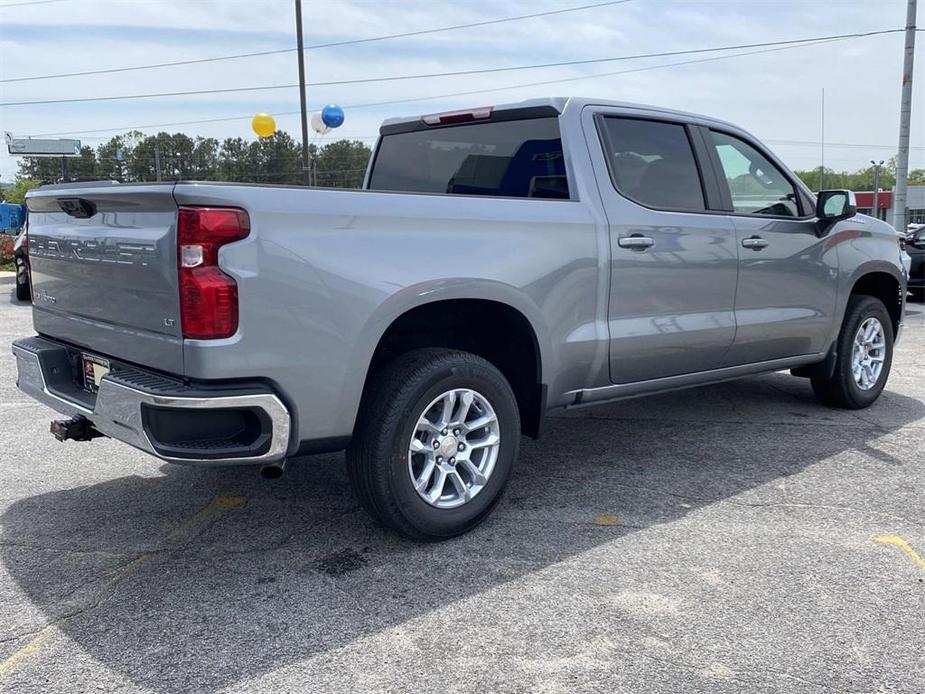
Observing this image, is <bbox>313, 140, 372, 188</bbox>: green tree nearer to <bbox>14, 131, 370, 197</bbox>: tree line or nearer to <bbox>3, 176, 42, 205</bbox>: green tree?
<bbox>14, 131, 370, 197</bbox>: tree line

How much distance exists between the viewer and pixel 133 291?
321 cm

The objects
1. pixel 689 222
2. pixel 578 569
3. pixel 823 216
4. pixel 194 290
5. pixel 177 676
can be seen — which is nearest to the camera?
pixel 177 676

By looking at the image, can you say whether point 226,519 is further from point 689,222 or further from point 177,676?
point 689,222

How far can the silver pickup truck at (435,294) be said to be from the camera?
3.02 metres

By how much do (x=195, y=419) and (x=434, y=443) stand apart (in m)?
1.03

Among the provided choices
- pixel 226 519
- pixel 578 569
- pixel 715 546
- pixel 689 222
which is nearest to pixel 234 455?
pixel 226 519

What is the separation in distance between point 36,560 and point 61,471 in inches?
51.2

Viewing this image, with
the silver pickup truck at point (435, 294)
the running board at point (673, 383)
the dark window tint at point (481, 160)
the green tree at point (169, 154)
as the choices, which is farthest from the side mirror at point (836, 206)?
the green tree at point (169, 154)

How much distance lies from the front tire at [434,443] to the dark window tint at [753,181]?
2128mm

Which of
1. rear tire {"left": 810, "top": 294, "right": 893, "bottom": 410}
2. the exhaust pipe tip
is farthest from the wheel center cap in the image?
rear tire {"left": 810, "top": 294, "right": 893, "bottom": 410}

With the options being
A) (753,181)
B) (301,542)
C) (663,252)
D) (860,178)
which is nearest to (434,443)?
(301,542)

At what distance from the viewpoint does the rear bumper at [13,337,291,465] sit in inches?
117

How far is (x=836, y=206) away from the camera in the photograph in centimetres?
531

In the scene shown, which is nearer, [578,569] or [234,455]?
[234,455]
